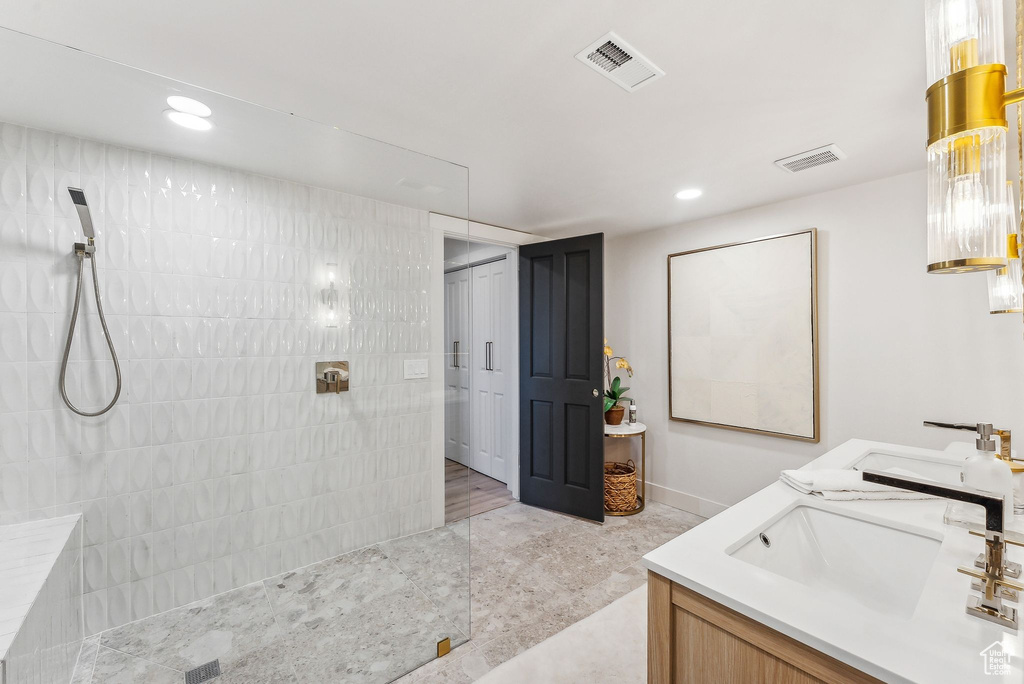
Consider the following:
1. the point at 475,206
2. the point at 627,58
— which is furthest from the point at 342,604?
the point at 475,206

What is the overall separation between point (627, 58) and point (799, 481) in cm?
152

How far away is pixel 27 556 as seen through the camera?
1.24 m

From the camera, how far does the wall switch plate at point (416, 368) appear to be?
1885 mm

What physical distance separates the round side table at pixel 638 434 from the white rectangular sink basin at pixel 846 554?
6.53 ft

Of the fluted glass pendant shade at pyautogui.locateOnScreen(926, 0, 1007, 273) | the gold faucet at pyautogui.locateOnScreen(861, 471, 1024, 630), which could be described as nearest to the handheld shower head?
the fluted glass pendant shade at pyautogui.locateOnScreen(926, 0, 1007, 273)

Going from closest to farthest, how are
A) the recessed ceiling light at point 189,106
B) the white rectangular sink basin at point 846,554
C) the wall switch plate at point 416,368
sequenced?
the white rectangular sink basin at point 846,554, the recessed ceiling light at point 189,106, the wall switch plate at point 416,368

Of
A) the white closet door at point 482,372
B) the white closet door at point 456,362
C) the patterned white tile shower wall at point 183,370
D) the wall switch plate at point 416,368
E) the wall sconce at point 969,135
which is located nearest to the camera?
the wall sconce at point 969,135

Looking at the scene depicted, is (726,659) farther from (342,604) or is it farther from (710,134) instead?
(710,134)

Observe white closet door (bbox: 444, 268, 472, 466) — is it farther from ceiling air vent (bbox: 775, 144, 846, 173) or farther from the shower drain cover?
ceiling air vent (bbox: 775, 144, 846, 173)

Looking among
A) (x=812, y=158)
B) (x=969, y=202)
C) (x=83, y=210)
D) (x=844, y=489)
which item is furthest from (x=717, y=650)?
(x=812, y=158)

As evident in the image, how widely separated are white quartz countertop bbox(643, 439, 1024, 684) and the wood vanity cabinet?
1.2 inches

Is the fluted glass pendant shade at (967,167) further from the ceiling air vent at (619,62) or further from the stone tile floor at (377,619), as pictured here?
the stone tile floor at (377,619)

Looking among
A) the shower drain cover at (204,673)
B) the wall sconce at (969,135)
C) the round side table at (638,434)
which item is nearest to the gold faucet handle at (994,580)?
the wall sconce at (969,135)

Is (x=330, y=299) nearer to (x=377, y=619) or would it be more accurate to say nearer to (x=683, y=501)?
(x=377, y=619)
